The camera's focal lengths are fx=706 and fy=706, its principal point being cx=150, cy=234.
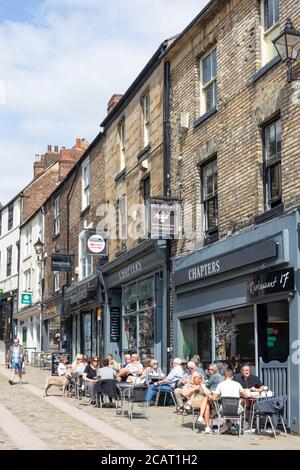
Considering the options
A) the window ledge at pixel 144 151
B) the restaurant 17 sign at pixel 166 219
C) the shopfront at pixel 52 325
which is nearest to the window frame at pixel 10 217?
the shopfront at pixel 52 325

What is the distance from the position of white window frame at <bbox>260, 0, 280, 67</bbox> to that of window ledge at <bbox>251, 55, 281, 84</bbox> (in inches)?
10.1

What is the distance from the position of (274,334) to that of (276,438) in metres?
2.47

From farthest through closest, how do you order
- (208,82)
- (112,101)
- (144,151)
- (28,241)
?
(28,241) → (112,101) → (144,151) → (208,82)

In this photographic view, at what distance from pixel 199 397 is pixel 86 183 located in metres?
16.3

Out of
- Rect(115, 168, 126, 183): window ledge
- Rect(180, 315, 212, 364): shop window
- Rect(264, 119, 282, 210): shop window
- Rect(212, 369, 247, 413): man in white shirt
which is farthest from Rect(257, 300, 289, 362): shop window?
Rect(115, 168, 126, 183): window ledge

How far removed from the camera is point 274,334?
13.9m

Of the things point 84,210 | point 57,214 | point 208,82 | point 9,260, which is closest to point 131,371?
point 208,82

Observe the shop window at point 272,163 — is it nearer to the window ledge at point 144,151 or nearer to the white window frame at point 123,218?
the window ledge at point 144,151

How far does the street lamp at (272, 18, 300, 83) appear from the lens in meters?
11.8

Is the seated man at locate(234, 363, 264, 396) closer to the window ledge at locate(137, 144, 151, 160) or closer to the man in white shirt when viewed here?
the man in white shirt

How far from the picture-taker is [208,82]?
17.0 metres

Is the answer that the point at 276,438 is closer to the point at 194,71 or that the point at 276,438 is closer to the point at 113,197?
the point at 194,71

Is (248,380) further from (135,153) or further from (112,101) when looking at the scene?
(112,101)
